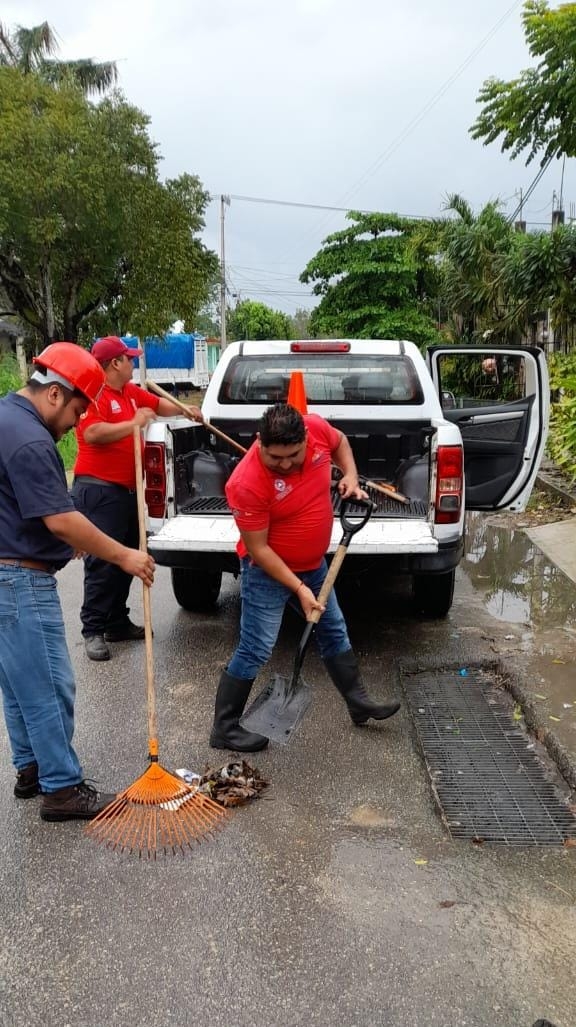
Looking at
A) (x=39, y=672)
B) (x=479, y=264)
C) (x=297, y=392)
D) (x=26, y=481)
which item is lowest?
(x=39, y=672)

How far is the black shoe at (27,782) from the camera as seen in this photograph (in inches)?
126

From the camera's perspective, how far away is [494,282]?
16562mm

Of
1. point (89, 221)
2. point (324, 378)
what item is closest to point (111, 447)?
point (324, 378)

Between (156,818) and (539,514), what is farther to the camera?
(539,514)

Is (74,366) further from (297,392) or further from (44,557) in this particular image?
(297,392)

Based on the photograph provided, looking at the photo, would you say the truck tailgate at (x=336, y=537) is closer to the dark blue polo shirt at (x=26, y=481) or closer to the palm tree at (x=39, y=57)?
the dark blue polo shirt at (x=26, y=481)

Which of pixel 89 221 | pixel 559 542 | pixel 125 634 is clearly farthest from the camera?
pixel 89 221

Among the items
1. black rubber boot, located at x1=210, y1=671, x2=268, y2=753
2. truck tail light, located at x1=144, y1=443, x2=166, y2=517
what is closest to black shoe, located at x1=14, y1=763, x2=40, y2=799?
black rubber boot, located at x1=210, y1=671, x2=268, y2=753

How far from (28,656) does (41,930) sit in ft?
2.98

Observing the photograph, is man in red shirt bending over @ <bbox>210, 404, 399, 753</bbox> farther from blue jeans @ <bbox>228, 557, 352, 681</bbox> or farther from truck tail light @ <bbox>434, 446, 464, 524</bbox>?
truck tail light @ <bbox>434, 446, 464, 524</bbox>

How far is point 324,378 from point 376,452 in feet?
2.35

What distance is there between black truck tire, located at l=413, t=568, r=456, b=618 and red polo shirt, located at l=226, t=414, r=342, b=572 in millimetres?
1755

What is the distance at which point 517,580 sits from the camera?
626 centimetres

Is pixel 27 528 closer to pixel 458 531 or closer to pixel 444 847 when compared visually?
pixel 444 847
